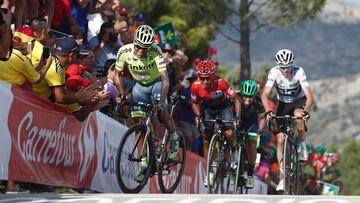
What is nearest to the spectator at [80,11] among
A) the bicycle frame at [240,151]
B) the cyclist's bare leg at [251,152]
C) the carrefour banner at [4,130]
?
the bicycle frame at [240,151]

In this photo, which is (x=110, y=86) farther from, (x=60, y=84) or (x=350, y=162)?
(x=350, y=162)

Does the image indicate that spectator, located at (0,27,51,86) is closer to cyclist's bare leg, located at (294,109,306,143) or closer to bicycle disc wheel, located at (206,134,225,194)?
bicycle disc wheel, located at (206,134,225,194)

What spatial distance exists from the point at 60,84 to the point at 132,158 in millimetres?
1718

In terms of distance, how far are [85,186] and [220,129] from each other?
3187 millimetres

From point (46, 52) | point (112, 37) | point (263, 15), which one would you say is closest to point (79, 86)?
point (46, 52)

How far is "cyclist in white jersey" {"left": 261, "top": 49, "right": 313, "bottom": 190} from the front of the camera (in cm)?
1664

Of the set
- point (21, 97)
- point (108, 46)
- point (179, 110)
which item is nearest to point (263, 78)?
point (179, 110)

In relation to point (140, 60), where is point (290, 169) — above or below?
below

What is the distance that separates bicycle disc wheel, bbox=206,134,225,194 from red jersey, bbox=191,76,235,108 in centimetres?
58

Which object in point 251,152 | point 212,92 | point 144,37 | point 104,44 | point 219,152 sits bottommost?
point 219,152

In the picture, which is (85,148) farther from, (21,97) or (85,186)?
(21,97)

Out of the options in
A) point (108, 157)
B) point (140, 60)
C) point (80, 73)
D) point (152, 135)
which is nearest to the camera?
point (80, 73)

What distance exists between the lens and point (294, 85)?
1702cm

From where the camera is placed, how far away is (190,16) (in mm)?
33656
